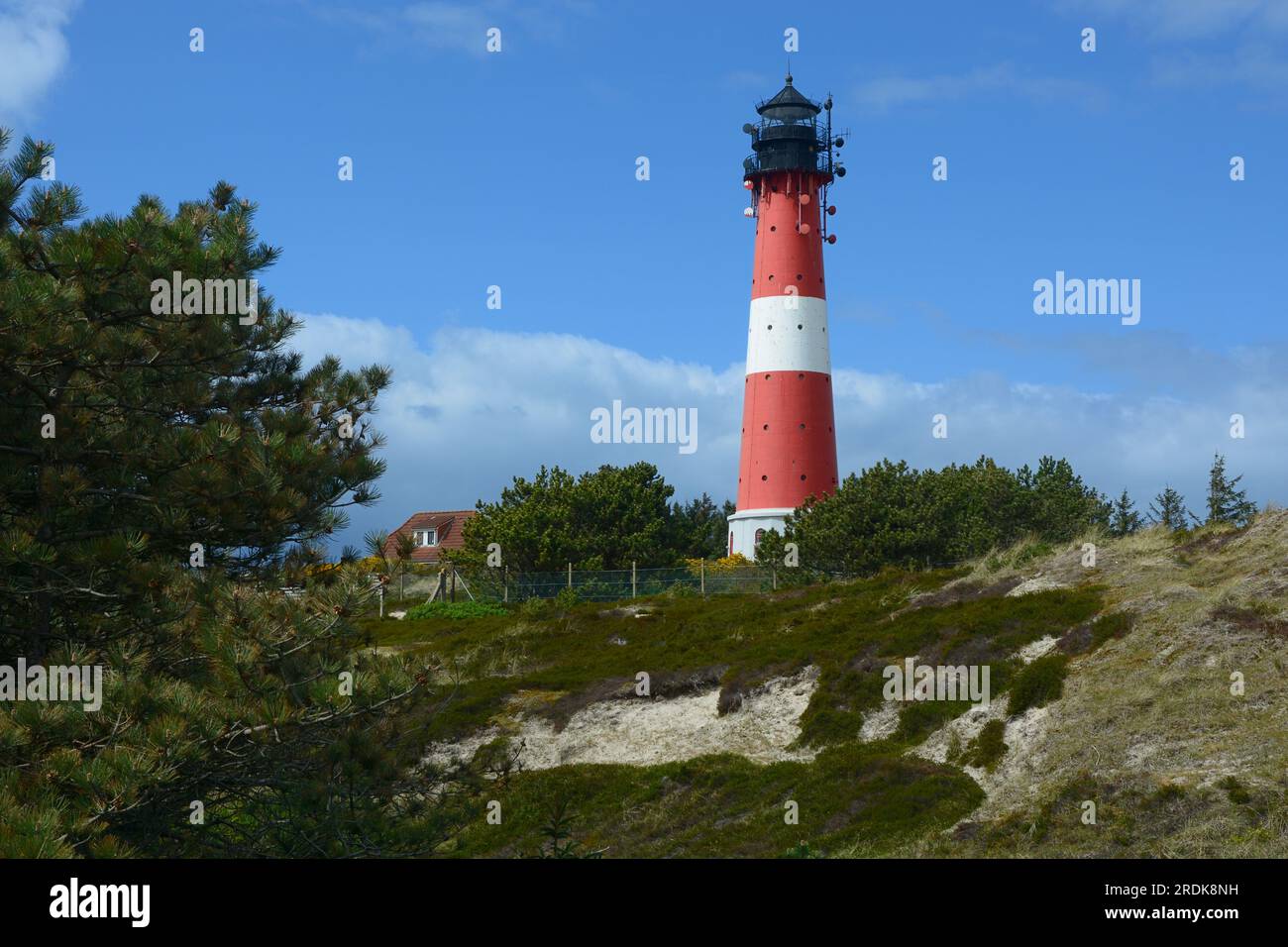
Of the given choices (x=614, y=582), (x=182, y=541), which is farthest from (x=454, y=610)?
(x=182, y=541)

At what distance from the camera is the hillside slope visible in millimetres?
19266

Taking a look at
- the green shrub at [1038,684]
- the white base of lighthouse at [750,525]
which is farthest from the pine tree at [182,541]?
the white base of lighthouse at [750,525]

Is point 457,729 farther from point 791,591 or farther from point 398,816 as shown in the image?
point 398,816

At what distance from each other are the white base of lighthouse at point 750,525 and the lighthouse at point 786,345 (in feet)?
0.14

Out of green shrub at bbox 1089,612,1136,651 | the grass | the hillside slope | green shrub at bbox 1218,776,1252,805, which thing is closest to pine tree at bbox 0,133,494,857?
the hillside slope

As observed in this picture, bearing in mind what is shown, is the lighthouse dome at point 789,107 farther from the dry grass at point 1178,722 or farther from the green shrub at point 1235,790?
the green shrub at point 1235,790

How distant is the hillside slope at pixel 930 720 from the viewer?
63.2 ft

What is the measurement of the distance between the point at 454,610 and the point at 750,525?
1459 cm

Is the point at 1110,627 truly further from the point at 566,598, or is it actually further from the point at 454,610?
the point at 454,610

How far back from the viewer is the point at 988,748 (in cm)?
2288

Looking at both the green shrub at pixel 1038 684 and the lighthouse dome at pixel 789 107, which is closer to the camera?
the green shrub at pixel 1038 684

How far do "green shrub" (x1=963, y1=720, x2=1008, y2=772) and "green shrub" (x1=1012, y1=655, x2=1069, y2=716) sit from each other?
1.82 ft
